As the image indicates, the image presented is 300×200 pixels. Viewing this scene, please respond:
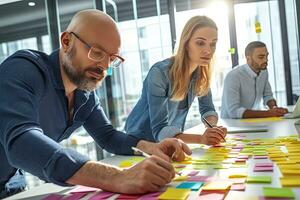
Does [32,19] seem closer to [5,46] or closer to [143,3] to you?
[5,46]

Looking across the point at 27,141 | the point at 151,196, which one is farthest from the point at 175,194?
the point at 27,141

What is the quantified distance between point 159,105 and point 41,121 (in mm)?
678

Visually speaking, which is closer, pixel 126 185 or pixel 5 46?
pixel 126 185

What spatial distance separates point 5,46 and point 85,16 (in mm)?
3140

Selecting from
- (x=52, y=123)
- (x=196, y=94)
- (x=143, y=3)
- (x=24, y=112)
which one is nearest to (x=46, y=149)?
(x=24, y=112)

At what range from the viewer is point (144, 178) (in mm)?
880

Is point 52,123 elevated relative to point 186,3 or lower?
lower

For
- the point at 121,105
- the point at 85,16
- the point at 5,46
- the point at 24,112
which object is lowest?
the point at 121,105

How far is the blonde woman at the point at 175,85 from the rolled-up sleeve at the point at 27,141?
78 cm

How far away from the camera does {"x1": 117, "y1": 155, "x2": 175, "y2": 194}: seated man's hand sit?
876mm

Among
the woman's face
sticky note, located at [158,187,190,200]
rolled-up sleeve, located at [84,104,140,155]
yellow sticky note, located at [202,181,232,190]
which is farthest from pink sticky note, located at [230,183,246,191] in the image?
the woman's face

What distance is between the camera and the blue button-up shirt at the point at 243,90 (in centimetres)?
309

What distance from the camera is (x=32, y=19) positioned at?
445 centimetres

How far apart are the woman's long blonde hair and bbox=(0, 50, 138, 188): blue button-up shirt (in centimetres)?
50
